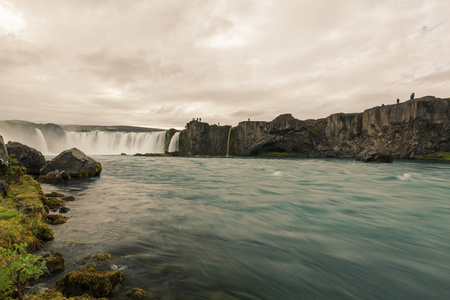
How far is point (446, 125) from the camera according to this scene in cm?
5988

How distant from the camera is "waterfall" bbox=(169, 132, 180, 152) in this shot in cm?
9867

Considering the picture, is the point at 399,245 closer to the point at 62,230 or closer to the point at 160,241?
the point at 160,241

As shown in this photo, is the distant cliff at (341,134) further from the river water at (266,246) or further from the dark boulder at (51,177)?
the dark boulder at (51,177)

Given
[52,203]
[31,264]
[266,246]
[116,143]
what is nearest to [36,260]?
[31,264]

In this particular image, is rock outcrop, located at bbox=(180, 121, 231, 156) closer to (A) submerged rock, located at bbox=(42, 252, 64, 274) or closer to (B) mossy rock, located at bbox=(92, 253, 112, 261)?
(B) mossy rock, located at bbox=(92, 253, 112, 261)

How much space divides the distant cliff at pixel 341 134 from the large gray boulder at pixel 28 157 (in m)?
80.5

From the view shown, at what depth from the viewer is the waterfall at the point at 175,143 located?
98.7 meters

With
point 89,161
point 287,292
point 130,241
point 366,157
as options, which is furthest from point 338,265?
point 366,157

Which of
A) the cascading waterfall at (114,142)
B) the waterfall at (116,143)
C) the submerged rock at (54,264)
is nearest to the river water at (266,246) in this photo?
the submerged rock at (54,264)

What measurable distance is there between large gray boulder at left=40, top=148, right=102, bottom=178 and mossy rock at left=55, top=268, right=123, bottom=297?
730 inches

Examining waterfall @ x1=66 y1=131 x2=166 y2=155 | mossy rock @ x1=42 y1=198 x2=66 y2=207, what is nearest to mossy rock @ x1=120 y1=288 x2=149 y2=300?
mossy rock @ x1=42 y1=198 x2=66 y2=207

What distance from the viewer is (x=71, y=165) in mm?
19062

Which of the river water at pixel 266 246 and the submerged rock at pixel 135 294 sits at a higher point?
the submerged rock at pixel 135 294

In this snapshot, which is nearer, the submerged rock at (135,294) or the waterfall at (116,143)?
the submerged rock at (135,294)
